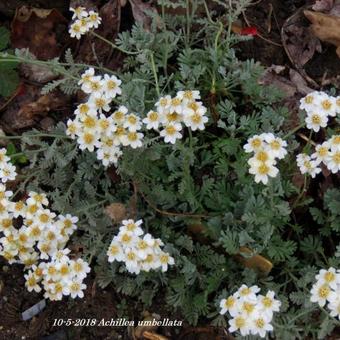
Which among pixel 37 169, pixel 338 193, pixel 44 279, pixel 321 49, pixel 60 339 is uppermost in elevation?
pixel 321 49

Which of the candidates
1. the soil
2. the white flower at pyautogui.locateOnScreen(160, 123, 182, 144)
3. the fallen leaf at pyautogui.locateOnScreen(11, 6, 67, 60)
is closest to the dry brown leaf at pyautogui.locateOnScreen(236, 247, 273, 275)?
the soil

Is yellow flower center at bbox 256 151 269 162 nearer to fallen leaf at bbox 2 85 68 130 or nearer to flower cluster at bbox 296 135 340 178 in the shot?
flower cluster at bbox 296 135 340 178

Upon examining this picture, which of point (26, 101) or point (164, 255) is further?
point (26, 101)

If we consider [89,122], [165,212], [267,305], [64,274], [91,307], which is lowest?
[91,307]

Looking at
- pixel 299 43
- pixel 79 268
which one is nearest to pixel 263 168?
pixel 79 268

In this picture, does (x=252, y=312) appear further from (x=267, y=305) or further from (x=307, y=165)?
(x=307, y=165)

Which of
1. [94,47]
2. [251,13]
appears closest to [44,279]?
[94,47]

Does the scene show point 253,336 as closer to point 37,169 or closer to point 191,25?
point 37,169
